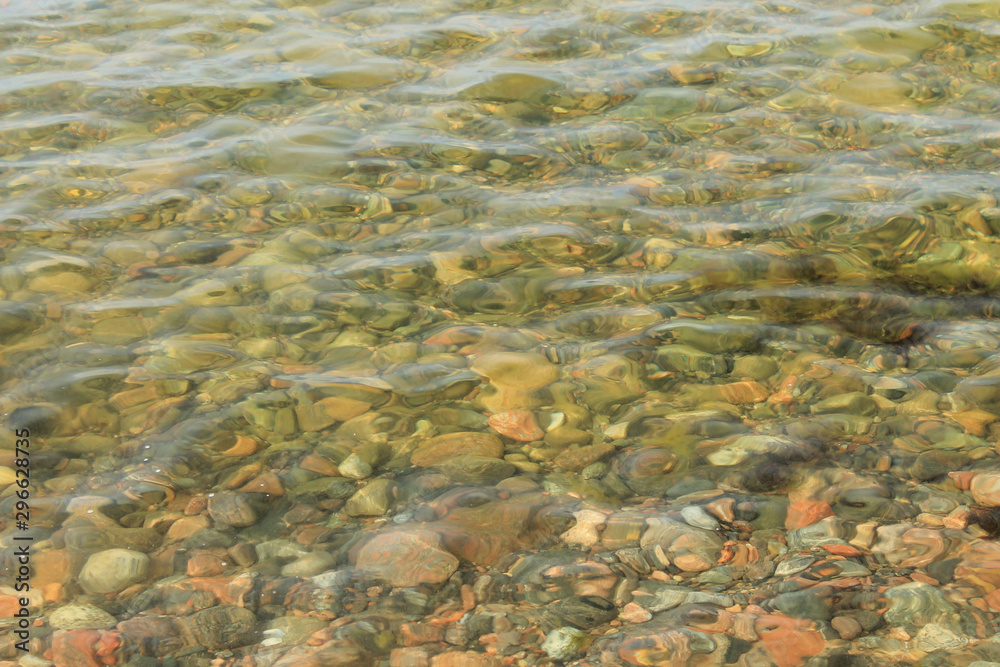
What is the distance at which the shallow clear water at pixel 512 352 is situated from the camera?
220 centimetres

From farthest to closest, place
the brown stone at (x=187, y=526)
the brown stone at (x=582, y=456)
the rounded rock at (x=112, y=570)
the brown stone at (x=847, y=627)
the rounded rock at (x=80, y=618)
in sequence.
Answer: the brown stone at (x=582, y=456) → the brown stone at (x=187, y=526) → the rounded rock at (x=112, y=570) → the rounded rock at (x=80, y=618) → the brown stone at (x=847, y=627)

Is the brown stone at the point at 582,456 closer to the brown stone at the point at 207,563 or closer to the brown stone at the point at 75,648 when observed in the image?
the brown stone at the point at 207,563

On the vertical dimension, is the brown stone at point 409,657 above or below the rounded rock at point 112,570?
below

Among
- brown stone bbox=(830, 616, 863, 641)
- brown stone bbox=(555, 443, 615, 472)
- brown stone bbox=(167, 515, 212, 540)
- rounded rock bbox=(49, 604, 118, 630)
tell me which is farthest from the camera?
brown stone bbox=(555, 443, 615, 472)

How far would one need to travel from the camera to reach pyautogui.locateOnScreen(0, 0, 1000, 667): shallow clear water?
7.22 ft

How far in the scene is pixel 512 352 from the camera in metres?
3.07

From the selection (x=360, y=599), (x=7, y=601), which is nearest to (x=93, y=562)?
(x=7, y=601)

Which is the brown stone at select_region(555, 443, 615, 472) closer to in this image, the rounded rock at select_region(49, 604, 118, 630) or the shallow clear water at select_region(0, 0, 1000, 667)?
the shallow clear water at select_region(0, 0, 1000, 667)

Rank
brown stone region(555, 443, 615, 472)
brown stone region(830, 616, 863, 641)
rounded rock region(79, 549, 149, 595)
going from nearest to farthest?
1. brown stone region(830, 616, 863, 641)
2. rounded rock region(79, 549, 149, 595)
3. brown stone region(555, 443, 615, 472)

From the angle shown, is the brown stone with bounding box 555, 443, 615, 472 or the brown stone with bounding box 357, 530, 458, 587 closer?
the brown stone with bounding box 357, 530, 458, 587

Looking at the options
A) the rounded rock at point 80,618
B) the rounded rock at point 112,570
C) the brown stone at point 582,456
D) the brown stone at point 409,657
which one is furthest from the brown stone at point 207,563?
the brown stone at point 582,456

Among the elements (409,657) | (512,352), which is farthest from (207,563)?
(512,352)

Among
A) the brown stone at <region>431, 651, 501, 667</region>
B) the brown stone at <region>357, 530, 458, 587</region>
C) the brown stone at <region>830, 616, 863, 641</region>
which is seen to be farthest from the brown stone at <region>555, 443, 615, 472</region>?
the brown stone at <region>830, 616, 863, 641</region>

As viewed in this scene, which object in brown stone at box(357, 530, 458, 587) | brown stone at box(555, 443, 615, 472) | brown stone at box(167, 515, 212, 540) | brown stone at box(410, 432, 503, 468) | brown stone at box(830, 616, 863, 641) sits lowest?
brown stone at box(830, 616, 863, 641)
